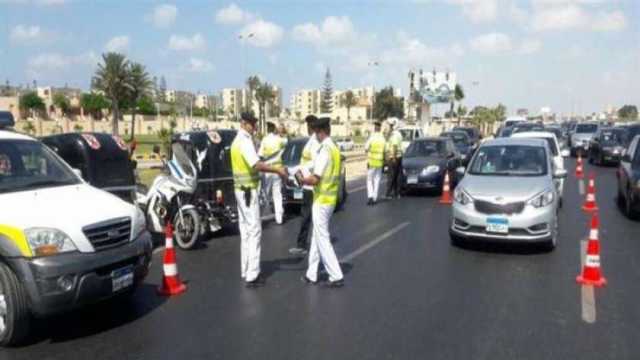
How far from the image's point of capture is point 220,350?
5.31 metres

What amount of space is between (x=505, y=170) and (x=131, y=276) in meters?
6.76

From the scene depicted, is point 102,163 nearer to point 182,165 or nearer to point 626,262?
point 182,165

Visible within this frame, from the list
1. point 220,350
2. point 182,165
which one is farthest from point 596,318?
point 182,165

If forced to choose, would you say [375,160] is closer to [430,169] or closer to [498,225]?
[430,169]

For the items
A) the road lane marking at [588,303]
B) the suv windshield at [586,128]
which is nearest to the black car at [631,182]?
the road lane marking at [588,303]

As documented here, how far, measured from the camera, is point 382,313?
247 inches

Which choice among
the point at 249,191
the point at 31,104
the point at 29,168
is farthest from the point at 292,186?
the point at 31,104

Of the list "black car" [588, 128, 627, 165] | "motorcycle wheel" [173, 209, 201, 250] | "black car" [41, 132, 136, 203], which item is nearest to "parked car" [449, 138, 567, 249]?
"motorcycle wheel" [173, 209, 201, 250]

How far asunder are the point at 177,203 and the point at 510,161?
585cm

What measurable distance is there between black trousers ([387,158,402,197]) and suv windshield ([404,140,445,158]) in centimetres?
189

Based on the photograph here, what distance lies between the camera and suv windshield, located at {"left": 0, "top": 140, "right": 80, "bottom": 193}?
20.0 ft

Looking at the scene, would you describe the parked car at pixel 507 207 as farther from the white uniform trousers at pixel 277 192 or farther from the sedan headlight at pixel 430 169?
the sedan headlight at pixel 430 169

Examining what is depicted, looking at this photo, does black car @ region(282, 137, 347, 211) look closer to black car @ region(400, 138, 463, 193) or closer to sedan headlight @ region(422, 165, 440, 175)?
black car @ region(400, 138, 463, 193)

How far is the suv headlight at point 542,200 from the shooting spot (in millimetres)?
8922
